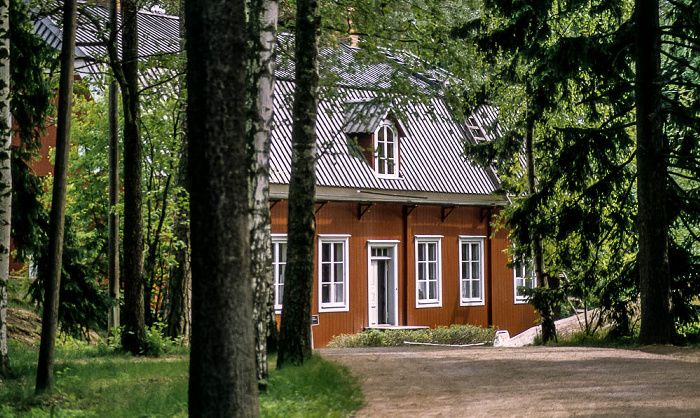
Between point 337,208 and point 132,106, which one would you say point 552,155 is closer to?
point 132,106

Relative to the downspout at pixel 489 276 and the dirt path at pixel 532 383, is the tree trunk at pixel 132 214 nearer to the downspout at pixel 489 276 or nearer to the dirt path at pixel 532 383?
the dirt path at pixel 532 383

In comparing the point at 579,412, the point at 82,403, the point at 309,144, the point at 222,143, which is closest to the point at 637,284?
the point at 309,144

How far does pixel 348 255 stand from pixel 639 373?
1665 centimetres

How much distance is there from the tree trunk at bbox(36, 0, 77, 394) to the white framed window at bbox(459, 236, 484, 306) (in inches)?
838

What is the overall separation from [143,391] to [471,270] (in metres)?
21.7

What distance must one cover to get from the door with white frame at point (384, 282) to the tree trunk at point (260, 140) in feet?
60.2

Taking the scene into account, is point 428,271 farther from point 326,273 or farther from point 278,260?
point 278,260

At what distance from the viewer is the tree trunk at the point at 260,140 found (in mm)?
9172

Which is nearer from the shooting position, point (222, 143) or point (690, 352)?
point (222, 143)

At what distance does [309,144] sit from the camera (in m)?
12.0

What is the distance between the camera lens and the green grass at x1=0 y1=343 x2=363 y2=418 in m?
8.66

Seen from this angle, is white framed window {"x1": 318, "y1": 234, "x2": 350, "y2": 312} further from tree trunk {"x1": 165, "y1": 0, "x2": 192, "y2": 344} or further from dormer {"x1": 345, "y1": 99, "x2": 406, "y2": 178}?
tree trunk {"x1": 165, "y1": 0, "x2": 192, "y2": 344}

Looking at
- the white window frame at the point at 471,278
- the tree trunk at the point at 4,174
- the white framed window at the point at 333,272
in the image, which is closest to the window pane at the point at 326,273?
the white framed window at the point at 333,272

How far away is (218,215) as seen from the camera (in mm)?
6676
